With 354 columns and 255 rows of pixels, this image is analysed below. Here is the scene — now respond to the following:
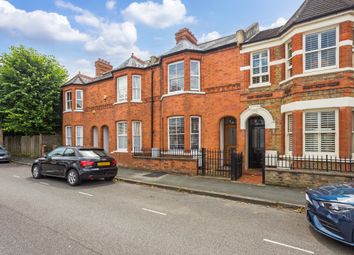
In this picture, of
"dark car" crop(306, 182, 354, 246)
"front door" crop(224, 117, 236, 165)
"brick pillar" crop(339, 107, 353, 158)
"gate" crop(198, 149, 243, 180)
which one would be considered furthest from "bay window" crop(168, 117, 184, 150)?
"dark car" crop(306, 182, 354, 246)

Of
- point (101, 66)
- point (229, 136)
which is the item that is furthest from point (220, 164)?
point (101, 66)

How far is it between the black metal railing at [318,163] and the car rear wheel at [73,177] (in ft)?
26.2

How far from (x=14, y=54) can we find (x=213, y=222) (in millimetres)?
18912

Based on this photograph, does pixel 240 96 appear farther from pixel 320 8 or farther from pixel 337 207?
pixel 337 207

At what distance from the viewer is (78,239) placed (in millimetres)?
4023

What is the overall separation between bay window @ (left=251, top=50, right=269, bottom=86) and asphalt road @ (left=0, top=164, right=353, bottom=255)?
21.2ft

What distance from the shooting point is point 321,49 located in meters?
8.60

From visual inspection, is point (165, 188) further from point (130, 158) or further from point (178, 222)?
point (130, 158)

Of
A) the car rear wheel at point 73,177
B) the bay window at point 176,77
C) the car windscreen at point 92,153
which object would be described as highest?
the bay window at point 176,77

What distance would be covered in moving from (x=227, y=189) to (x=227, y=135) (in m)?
4.56

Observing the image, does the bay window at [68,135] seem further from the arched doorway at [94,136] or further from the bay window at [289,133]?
the bay window at [289,133]

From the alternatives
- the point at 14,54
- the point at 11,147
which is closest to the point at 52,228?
the point at 14,54

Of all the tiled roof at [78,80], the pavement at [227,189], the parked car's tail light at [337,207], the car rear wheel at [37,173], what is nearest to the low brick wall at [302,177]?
the pavement at [227,189]

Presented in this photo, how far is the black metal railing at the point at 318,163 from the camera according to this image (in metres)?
7.84
